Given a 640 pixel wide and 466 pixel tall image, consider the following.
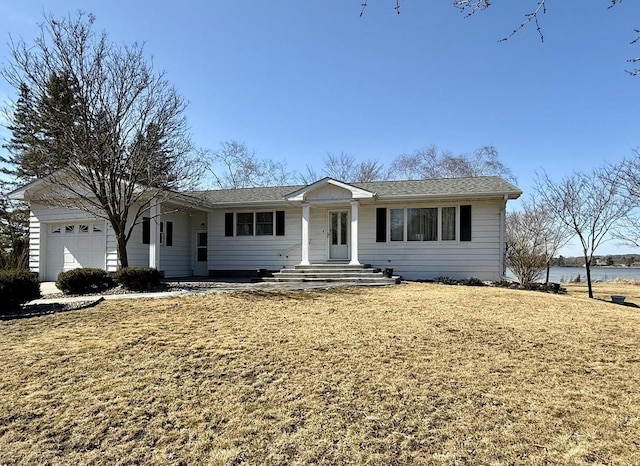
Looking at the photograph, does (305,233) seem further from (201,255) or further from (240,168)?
(240,168)

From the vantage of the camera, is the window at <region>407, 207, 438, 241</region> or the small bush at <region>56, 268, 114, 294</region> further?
the window at <region>407, 207, 438, 241</region>

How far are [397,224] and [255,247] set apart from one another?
5.83 metres

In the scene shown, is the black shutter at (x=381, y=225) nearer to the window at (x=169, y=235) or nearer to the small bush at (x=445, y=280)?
the small bush at (x=445, y=280)

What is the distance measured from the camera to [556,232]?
65.6 ft

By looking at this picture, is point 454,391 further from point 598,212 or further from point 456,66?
point 598,212

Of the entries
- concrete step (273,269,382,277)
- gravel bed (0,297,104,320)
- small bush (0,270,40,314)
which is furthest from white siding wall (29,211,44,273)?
concrete step (273,269,382,277)

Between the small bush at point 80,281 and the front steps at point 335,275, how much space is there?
190 inches

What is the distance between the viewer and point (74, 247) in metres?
14.9

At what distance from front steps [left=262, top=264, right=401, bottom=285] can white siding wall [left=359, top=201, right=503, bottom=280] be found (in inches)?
50.8

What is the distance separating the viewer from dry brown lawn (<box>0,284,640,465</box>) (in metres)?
3.01

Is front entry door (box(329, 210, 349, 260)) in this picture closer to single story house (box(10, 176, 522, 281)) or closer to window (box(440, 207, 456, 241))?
single story house (box(10, 176, 522, 281))

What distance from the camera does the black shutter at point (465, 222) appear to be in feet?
46.1

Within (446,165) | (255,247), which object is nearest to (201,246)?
(255,247)

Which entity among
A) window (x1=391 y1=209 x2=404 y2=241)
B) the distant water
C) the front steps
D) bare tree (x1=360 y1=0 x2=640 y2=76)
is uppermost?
bare tree (x1=360 y1=0 x2=640 y2=76)
